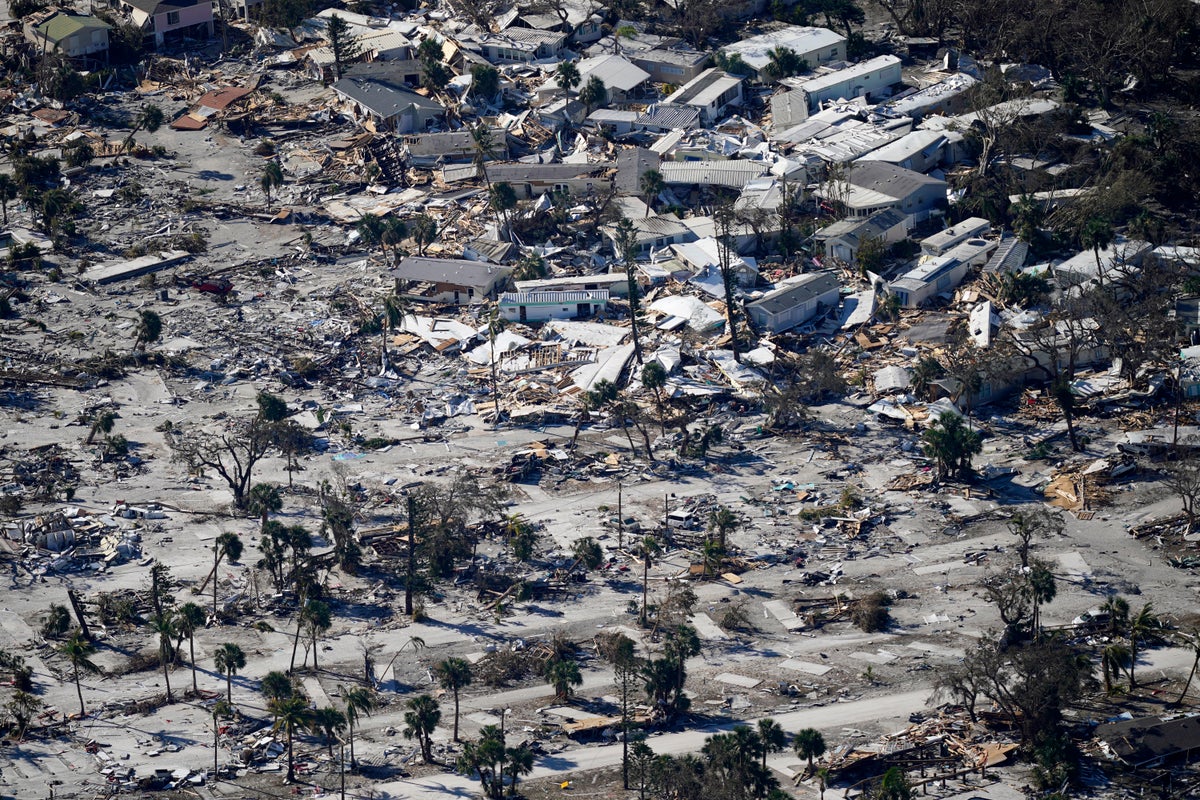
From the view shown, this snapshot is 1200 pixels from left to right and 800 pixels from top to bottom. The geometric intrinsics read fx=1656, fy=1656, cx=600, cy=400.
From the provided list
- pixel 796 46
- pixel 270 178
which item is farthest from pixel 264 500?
pixel 796 46

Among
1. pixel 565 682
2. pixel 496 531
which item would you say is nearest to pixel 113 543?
pixel 496 531

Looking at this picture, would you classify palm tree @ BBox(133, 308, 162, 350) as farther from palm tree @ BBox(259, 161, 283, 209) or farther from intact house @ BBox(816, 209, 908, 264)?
intact house @ BBox(816, 209, 908, 264)

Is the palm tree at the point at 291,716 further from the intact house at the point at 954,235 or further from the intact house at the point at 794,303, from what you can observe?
the intact house at the point at 954,235

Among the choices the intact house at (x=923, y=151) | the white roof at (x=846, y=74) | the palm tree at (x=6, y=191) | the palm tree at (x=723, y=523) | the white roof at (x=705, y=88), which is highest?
the white roof at (x=846, y=74)

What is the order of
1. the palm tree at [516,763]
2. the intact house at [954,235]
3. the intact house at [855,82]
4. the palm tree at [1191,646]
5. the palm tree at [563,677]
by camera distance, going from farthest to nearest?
the intact house at [855,82] → the intact house at [954,235] → the palm tree at [563,677] → the palm tree at [1191,646] → the palm tree at [516,763]

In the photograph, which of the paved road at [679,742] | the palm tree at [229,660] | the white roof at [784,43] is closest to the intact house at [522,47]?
the white roof at [784,43]
